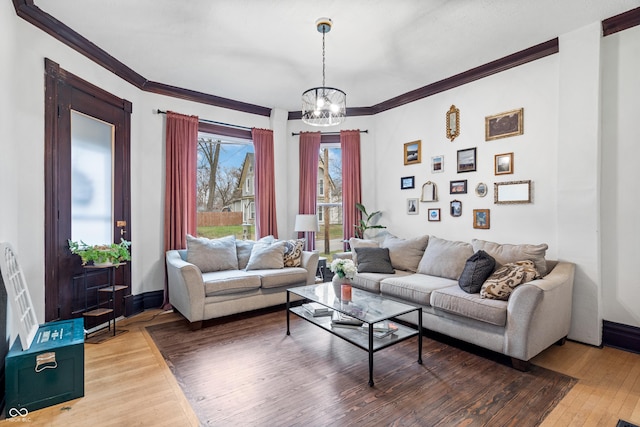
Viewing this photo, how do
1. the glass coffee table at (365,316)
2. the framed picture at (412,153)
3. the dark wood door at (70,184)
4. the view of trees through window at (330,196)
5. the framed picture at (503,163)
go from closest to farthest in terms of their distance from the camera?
the glass coffee table at (365,316), the dark wood door at (70,184), the framed picture at (503,163), the framed picture at (412,153), the view of trees through window at (330,196)

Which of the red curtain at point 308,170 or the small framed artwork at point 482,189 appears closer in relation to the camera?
the small framed artwork at point 482,189

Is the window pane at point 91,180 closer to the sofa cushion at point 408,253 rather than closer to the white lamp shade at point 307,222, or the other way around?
the white lamp shade at point 307,222

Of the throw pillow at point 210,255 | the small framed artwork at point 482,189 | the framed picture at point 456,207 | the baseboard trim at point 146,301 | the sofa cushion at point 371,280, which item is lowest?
the baseboard trim at point 146,301

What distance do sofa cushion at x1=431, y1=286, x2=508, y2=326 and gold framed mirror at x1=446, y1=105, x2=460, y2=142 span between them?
2088 mm

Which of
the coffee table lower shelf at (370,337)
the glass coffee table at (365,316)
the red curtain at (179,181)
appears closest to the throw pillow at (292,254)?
the glass coffee table at (365,316)

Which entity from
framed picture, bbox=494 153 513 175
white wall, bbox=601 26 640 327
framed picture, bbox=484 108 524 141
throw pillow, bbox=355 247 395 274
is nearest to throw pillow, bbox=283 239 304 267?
throw pillow, bbox=355 247 395 274

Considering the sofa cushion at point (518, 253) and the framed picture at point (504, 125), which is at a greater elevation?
the framed picture at point (504, 125)

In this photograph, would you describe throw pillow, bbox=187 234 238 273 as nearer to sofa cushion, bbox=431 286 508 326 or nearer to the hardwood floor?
the hardwood floor

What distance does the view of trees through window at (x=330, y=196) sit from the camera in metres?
5.68

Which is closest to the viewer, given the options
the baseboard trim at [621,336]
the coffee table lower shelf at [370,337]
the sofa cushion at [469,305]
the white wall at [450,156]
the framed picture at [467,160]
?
the coffee table lower shelf at [370,337]

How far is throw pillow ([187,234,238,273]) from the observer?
13.2 feet

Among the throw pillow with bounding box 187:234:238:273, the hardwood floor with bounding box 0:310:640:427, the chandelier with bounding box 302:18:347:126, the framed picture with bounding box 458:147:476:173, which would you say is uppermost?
the chandelier with bounding box 302:18:347:126

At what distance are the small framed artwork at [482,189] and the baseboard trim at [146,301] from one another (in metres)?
4.31

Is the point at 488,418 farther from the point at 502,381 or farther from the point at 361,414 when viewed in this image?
the point at 361,414
